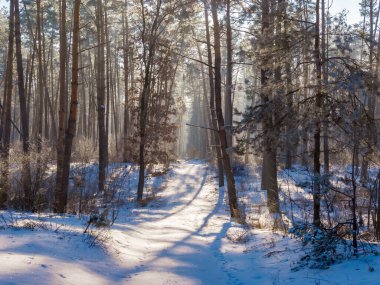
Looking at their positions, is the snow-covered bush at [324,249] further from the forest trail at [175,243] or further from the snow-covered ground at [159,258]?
the forest trail at [175,243]

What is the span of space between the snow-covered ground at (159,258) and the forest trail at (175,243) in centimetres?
2

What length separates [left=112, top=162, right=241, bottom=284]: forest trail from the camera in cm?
584

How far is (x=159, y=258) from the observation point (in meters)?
6.72

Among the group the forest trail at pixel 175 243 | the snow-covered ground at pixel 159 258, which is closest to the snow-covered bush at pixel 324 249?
the snow-covered ground at pixel 159 258

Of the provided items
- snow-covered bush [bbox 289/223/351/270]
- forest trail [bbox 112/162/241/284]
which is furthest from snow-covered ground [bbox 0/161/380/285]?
snow-covered bush [bbox 289/223/351/270]

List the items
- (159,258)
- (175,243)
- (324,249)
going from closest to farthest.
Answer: (324,249) → (159,258) → (175,243)

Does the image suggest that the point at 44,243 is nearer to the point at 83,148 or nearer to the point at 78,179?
the point at 78,179

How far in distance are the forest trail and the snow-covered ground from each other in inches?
0.6

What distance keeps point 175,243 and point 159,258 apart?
1348 mm

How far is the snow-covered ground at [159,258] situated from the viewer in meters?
4.79

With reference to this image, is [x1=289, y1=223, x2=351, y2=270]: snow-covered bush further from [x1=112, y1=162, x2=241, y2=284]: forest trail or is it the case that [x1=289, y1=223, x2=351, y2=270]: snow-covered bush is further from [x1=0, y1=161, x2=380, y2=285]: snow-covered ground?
[x1=112, y1=162, x2=241, y2=284]: forest trail

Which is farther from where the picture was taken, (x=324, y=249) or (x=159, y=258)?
(x=159, y=258)

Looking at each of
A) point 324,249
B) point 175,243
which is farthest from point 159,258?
point 324,249

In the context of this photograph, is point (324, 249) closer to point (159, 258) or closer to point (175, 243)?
point (159, 258)
